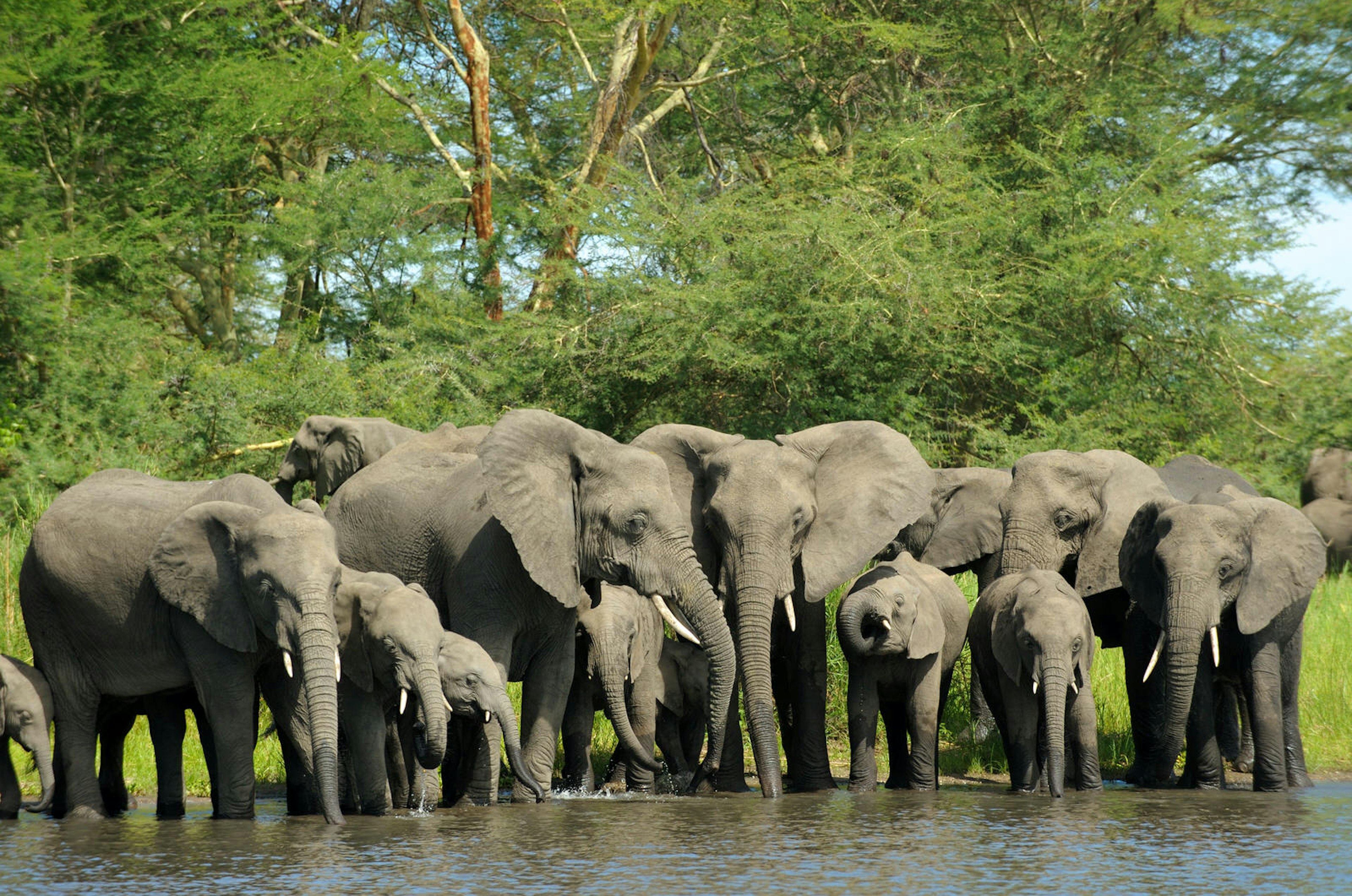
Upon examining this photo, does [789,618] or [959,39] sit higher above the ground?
[959,39]

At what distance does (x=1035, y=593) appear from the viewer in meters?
10.1

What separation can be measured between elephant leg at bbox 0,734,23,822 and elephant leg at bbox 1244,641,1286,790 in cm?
738

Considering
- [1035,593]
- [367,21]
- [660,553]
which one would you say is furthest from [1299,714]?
[367,21]

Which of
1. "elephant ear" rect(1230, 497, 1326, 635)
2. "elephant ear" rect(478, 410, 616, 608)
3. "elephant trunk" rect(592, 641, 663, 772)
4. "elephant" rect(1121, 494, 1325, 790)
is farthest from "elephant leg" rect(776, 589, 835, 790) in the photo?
"elephant ear" rect(1230, 497, 1326, 635)

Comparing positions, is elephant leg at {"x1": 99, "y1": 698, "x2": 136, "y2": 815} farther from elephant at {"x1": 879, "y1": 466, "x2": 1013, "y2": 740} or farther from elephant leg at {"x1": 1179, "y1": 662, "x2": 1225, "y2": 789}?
elephant leg at {"x1": 1179, "y1": 662, "x2": 1225, "y2": 789}

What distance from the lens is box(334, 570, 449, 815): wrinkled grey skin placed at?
336 inches

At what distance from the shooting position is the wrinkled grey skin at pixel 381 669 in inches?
336

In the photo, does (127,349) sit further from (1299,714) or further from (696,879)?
(696,879)

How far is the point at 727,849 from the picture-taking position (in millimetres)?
7680

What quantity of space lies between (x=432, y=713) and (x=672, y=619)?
1502mm

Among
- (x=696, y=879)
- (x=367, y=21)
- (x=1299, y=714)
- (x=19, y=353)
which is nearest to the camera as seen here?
(x=696, y=879)

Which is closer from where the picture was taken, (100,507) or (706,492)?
(100,507)

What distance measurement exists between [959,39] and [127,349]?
38.7 feet

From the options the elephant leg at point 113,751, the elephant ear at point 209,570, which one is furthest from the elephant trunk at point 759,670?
the elephant leg at point 113,751
